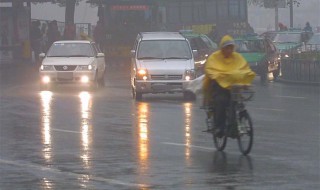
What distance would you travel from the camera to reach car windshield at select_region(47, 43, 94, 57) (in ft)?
96.4

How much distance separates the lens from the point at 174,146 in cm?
1480

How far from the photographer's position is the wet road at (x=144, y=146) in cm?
1156

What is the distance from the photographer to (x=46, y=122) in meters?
18.7

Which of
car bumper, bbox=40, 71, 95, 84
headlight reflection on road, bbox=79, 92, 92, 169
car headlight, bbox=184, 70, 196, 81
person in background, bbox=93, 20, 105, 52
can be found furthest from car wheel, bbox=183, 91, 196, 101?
person in background, bbox=93, 20, 105, 52

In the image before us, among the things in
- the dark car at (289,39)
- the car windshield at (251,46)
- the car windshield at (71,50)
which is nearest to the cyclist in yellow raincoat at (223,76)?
the car windshield at (71,50)

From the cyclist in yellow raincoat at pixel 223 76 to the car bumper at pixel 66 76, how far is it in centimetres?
1451

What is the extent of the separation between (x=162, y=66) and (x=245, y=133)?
35.8 ft

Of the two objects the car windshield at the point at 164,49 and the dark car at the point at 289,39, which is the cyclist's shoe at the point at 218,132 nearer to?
the car windshield at the point at 164,49

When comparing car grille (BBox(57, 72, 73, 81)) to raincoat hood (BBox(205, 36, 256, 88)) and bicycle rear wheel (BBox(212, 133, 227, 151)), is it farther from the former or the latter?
raincoat hood (BBox(205, 36, 256, 88))

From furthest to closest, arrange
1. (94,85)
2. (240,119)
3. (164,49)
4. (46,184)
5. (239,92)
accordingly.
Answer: (94,85), (164,49), (240,119), (239,92), (46,184)

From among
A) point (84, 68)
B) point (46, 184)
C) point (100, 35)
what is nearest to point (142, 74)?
point (84, 68)

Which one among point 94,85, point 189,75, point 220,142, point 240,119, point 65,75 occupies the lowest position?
point 94,85

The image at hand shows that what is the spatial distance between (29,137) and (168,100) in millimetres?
8579

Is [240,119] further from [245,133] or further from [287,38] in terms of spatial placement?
[287,38]
